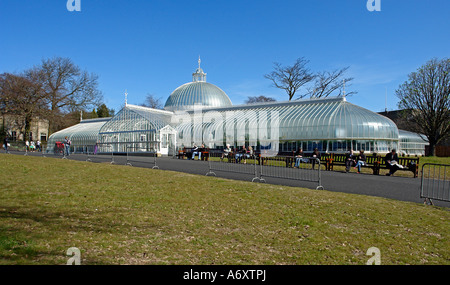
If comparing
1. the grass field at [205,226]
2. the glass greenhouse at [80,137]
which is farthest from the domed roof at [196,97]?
the grass field at [205,226]

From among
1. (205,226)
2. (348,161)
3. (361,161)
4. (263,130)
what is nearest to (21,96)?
(263,130)

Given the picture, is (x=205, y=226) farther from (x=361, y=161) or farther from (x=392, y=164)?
(x=361, y=161)

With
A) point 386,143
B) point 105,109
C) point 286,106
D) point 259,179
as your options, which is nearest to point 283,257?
point 259,179

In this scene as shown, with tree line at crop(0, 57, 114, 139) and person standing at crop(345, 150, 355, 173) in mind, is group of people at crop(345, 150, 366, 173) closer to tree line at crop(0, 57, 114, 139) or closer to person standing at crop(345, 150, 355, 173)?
person standing at crop(345, 150, 355, 173)

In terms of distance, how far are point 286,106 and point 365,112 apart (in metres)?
9.12

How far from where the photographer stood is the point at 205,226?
6.21 metres

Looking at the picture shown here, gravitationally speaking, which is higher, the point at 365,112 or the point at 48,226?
the point at 365,112

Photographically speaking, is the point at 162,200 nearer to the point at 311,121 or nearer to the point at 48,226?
the point at 48,226

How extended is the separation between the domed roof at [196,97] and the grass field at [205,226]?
43394 mm

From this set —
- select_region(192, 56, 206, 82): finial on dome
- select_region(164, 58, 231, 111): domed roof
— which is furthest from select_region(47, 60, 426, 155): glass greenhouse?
select_region(192, 56, 206, 82): finial on dome

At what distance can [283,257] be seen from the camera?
15.9 feet

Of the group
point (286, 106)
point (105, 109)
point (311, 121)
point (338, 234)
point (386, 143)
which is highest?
point (105, 109)

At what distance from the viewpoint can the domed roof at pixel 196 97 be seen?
53.1 metres

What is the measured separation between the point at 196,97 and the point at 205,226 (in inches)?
1911
